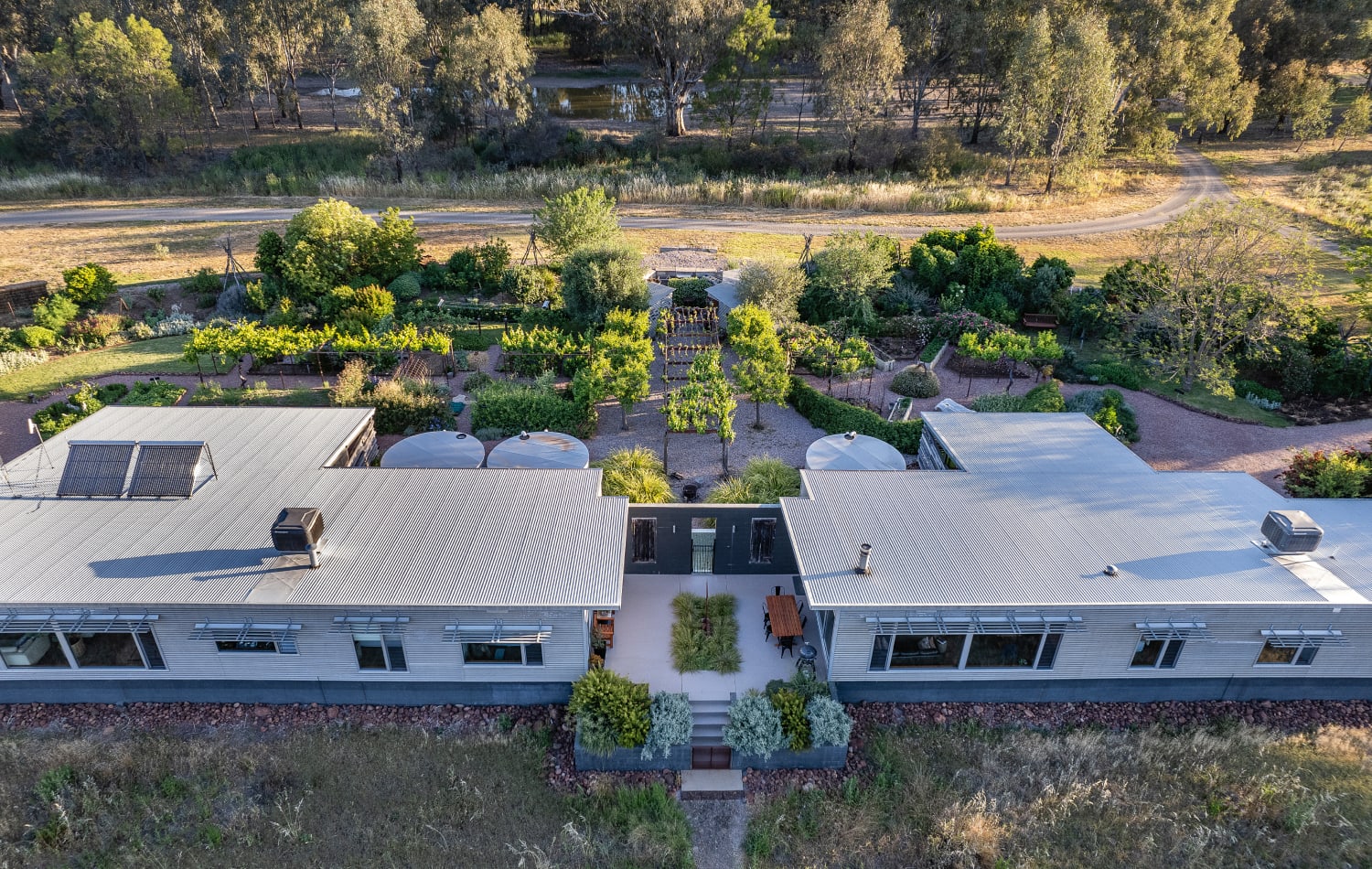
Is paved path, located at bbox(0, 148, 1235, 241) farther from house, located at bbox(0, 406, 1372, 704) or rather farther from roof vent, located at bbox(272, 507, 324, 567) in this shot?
roof vent, located at bbox(272, 507, 324, 567)

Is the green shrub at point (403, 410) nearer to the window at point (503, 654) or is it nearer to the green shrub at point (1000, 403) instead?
the window at point (503, 654)

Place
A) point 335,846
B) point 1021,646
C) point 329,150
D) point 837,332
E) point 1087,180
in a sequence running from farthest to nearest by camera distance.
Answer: point 329,150 → point 1087,180 → point 837,332 → point 1021,646 → point 335,846

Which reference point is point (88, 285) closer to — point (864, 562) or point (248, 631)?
point (248, 631)

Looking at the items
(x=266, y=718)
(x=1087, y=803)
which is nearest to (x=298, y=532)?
(x=266, y=718)

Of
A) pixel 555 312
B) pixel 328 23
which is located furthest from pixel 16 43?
pixel 555 312

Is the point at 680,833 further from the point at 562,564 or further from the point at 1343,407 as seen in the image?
the point at 1343,407
